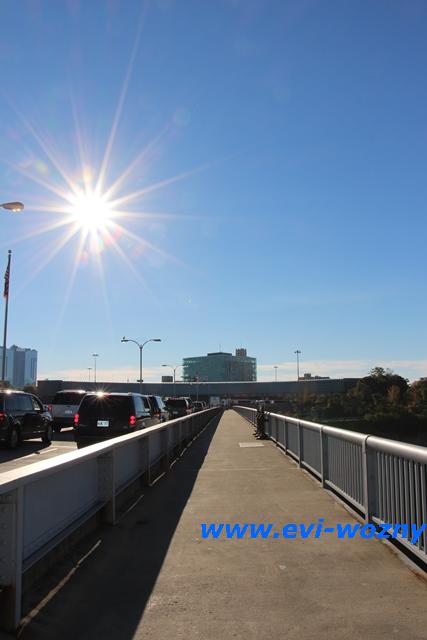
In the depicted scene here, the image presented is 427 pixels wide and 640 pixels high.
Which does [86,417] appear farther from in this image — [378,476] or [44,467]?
[44,467]

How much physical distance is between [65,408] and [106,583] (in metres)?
20.6

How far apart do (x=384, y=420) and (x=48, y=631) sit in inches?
3110

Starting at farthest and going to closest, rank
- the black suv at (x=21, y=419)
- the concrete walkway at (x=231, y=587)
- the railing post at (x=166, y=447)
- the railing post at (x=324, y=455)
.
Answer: the black suv at (x=21, y=419), the railing post at (x=166, y=447), the railing post at (x=324, y=455), the concrete walkway at (x=231, y=587)

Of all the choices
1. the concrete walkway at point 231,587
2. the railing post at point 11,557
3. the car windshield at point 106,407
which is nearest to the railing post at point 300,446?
the concrete walkway at point 231,587

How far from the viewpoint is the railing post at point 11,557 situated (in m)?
3.89

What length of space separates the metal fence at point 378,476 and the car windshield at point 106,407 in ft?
21.2

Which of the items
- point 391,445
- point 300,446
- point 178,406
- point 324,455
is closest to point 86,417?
point 300,446

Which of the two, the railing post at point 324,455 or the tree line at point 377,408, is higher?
the railing post at point 324,455

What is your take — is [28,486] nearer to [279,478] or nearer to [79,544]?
[79,544]

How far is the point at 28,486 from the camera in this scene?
14.6 ft

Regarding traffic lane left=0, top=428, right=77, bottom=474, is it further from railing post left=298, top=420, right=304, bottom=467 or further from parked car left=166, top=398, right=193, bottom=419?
parked car left=166, top=398, right=193, bottom=419

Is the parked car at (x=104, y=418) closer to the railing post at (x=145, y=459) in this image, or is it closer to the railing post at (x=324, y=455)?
the railing post at (x=145, y=459)

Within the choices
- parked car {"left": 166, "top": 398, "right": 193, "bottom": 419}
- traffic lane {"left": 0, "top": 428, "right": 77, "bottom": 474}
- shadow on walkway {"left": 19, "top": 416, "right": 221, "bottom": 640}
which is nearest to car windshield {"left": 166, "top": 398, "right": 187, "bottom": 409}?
parked car {"left": 166, "top": 398, "right": 193, "bottom": 419}

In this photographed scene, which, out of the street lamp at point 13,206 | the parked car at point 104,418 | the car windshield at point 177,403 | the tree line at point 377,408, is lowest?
the tree line at point 377,408
